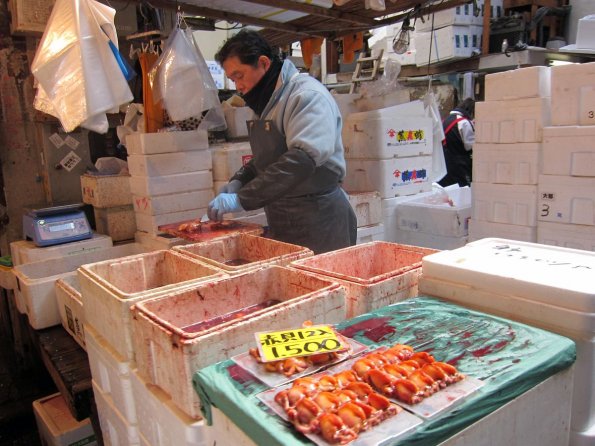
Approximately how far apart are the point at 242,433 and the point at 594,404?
1.01m

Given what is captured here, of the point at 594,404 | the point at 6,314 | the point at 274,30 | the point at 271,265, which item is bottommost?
the point at 6,314

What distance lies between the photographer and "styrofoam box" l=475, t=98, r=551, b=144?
130 inches

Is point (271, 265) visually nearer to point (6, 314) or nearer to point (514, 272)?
point (514, 272)

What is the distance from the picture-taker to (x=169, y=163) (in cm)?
348

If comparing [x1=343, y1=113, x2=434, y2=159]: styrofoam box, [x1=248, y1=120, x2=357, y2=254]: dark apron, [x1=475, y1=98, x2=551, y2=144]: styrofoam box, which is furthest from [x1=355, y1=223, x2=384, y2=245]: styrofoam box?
[x1=248, y1=120, x2=357, y2=254]: dark apron

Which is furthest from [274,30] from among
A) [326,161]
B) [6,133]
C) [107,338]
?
[107,338]

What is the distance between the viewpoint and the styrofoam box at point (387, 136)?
447 centimetres

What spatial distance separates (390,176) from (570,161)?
1.65 meters

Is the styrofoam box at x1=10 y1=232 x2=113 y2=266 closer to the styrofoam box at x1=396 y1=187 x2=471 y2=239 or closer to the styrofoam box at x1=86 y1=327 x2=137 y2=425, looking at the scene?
the styrofoam box at x1=86 y1=327 x2=137 y2=425

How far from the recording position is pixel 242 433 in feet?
3.36

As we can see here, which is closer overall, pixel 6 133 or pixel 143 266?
pixel 143 266

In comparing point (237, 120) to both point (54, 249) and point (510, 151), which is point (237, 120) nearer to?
point (54, 249)

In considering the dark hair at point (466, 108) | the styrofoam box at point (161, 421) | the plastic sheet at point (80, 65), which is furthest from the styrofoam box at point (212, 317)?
the dark hair at point (466, 108)

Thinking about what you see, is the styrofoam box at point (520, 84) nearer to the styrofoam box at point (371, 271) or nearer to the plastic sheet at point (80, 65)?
the styrofoam box at point (371, 271)
